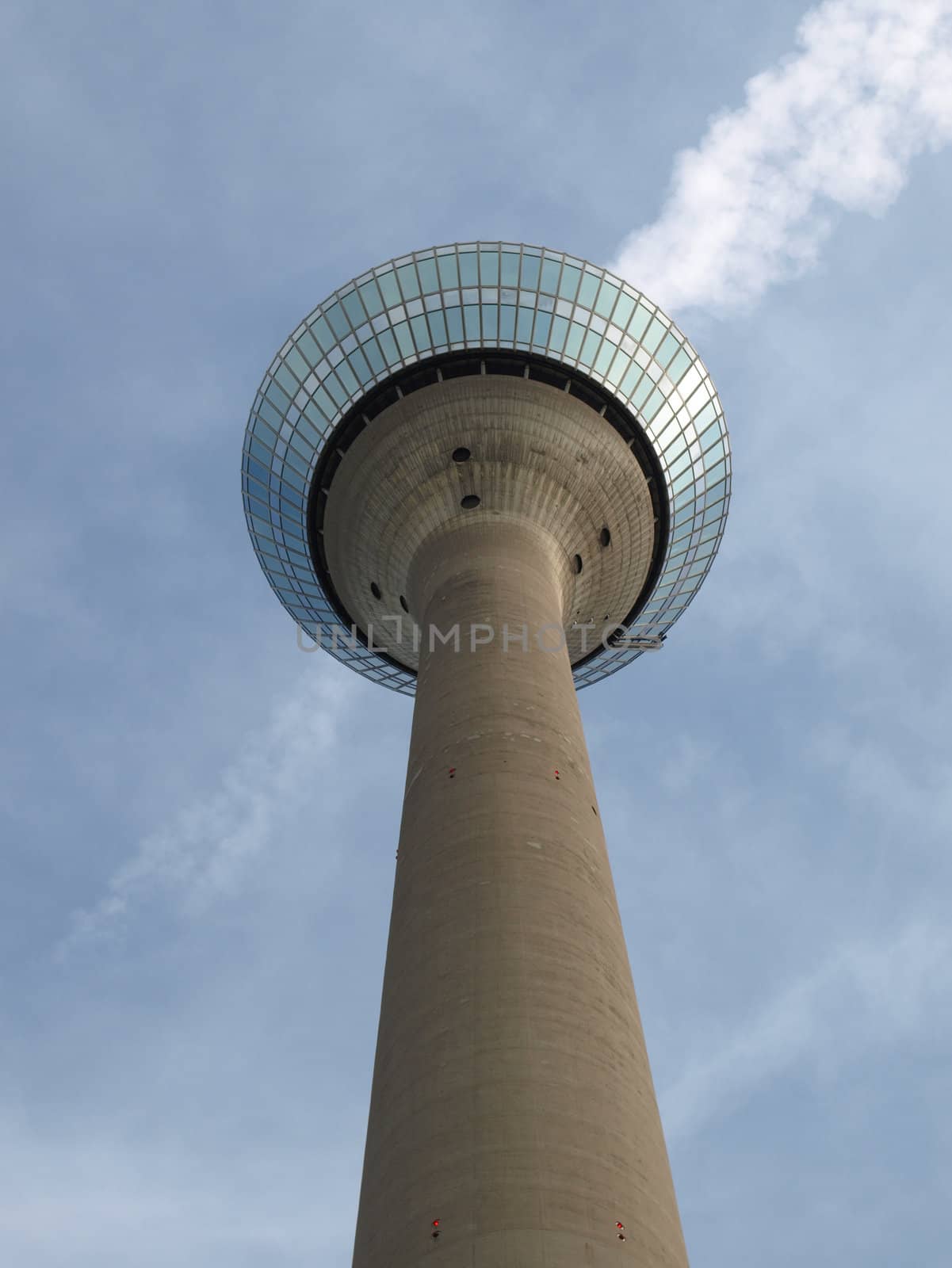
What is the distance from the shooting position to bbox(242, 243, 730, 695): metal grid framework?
110 feet

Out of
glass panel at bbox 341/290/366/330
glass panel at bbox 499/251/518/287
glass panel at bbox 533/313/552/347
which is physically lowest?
glass panel at bbox 533/313/552/347

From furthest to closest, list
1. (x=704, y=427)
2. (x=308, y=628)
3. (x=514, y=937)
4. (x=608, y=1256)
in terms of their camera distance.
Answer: (x=308, y=628) → (x=704, y=427) → (x=514, y=937) → (x=608, y=1256)

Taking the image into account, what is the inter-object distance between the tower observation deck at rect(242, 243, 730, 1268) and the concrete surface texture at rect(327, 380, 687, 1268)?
0.05m

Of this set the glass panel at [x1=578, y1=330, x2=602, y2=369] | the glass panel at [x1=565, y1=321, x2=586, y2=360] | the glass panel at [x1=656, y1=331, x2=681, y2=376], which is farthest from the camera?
the glass panel at [x1=656, y1=331, x2=681, y2=376]

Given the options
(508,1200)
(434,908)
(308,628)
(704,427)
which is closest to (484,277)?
(704,427)

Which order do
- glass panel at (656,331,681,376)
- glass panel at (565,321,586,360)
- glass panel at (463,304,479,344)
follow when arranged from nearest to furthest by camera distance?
glass panel at (463,304,479,344) < glass panel at (565,321,586,360) < glass panel at (656,331,681,376)

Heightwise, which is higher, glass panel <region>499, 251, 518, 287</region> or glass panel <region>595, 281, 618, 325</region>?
glass panel <region>595, 281, 618, 325</region>

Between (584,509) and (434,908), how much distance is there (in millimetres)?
16228

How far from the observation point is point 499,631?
2647 cm

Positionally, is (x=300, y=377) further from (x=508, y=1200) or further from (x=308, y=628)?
(x=508, y=1200)

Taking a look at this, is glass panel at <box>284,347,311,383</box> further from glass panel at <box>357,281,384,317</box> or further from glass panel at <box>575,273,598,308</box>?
glass panel at <box>575,273,598,308</box>

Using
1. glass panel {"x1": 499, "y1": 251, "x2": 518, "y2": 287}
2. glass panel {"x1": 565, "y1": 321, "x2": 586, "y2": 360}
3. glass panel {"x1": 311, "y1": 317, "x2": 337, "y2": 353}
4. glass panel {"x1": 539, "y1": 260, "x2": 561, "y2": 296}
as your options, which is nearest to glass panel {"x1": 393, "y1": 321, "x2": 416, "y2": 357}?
glass panel {"x1": 311, "y1": 317, "x2": 337, "y2": 353}

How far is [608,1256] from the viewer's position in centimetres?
1464

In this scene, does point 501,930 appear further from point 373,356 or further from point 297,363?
point 297,363
